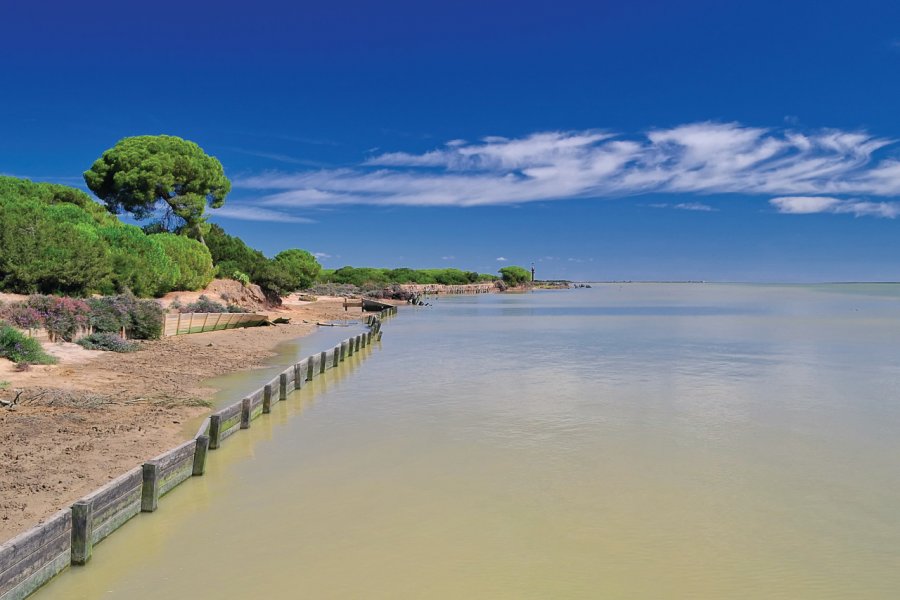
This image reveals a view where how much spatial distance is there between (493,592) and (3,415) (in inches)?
413

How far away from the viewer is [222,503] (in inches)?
374

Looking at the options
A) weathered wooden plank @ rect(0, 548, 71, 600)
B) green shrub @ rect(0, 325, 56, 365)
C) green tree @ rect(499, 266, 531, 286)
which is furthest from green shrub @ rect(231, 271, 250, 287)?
green tree @ rect(499, 266, 531, 286)

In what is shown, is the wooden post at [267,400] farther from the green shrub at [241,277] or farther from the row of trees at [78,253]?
the green shrub at [241,277]

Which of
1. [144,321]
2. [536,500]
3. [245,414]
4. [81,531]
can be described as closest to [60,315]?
[144,321]

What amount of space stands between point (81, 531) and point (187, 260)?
38824 mm

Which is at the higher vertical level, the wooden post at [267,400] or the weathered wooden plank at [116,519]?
the wooden post at [267,400]

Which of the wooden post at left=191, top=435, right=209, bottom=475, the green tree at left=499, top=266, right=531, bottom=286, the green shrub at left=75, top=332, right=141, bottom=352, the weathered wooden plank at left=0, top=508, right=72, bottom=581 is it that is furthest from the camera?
the green tree at left=499, top=266, right=531, bottom=286

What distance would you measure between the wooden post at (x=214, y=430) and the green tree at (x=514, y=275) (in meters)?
146

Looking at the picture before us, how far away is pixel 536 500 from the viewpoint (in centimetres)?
991

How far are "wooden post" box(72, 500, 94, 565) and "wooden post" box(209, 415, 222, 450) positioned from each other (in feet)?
15.6

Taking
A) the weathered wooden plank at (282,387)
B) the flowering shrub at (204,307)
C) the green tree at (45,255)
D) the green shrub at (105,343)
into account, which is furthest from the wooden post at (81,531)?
the flowering shrub at (204,307)

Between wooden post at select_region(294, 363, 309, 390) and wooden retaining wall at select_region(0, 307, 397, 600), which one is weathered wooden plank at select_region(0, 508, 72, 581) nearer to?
wooden retaining wall at select_region(0, 307, 397, 600)

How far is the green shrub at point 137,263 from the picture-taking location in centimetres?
3397

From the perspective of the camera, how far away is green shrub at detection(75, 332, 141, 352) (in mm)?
22453
